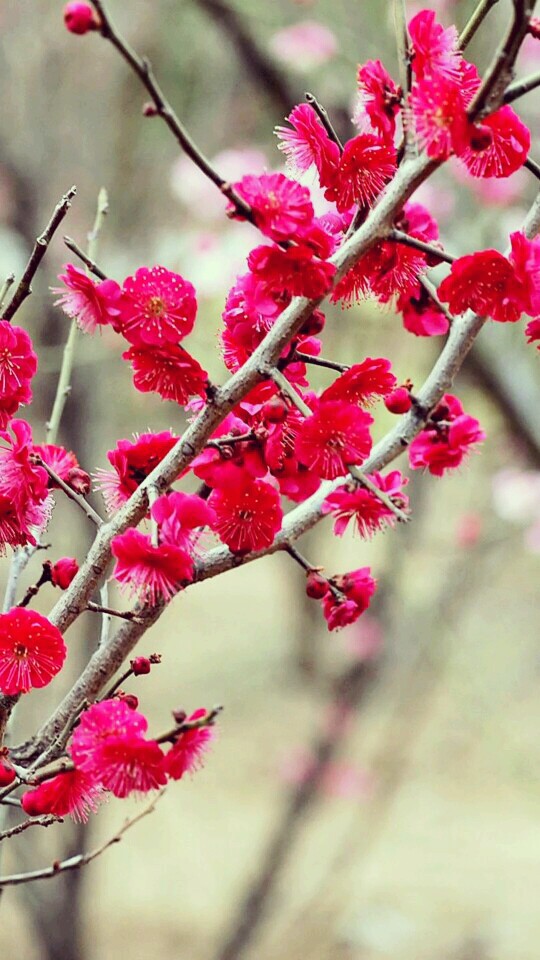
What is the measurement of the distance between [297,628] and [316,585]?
19.8 ft

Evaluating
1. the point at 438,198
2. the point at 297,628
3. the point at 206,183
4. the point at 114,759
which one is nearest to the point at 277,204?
the point at 114,759

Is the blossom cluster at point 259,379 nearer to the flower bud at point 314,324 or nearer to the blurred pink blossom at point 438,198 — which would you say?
the flower bud at point 314,324

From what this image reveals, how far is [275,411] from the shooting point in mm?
640

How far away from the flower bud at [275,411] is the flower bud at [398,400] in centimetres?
13

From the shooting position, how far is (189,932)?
4.27 meters

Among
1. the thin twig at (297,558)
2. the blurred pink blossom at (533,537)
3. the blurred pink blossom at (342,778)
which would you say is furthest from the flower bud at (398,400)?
the blurred pink blossom at (342,778)

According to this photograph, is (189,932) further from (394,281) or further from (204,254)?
(394,281)

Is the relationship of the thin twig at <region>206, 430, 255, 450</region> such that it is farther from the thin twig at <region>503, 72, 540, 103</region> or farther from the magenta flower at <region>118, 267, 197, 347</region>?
the thin twig at <region>503, 72, 540, 103</region>

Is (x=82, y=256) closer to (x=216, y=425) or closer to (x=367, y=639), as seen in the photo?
(x=216, y=425)

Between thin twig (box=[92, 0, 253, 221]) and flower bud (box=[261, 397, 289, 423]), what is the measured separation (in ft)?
0.36

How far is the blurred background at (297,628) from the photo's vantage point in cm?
265

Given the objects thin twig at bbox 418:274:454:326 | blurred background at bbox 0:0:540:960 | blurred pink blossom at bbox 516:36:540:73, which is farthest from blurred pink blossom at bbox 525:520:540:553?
thin twig at bbox 418:274:454:326

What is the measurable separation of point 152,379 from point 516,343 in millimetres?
1818

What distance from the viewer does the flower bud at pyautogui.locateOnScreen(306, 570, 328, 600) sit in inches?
28.9
